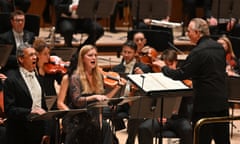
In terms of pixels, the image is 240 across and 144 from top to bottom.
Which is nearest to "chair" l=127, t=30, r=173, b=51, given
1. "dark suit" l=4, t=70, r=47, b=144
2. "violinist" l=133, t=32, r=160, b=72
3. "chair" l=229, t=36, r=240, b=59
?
"violinist" l=133, t=32, r=160, b=72

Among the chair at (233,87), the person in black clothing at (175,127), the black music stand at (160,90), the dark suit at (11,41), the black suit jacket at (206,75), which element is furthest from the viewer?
the dark suit at (11,41)

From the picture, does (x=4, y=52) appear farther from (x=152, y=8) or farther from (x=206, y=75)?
(x=152, y=8)

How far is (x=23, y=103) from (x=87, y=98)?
0.68 m

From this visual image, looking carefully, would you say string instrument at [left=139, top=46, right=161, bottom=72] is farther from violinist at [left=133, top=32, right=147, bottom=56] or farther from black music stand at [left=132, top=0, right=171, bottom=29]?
black music stand at [left=132, top=0, right=171, bottom=29]

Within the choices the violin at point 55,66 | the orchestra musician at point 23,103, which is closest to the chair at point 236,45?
the violin at point 55,66

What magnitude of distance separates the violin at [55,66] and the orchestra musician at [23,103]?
177cm

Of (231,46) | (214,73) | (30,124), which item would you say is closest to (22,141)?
(30,124)

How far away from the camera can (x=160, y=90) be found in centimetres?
581

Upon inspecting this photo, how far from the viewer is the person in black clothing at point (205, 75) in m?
6.32

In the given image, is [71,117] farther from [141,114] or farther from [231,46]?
[231,46]

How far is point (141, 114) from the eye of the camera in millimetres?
6016

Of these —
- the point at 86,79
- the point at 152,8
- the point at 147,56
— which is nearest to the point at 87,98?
the point at 86,79

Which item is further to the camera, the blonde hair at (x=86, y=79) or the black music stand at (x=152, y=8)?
the black music stand at (x=152, y=8)

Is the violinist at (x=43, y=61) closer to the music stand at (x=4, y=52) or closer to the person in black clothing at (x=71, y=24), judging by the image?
the music stand at (x=4, y=52)
